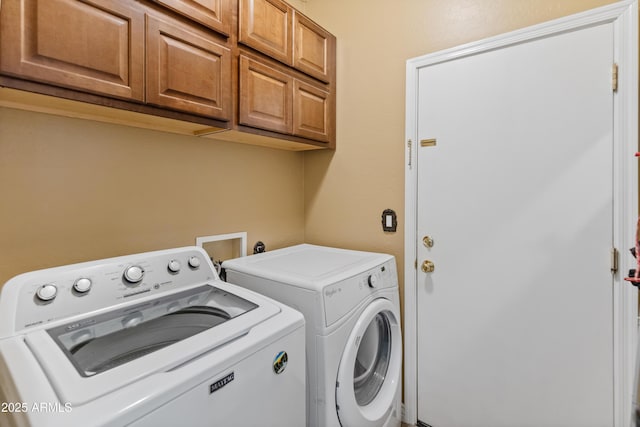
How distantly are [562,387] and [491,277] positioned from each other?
55 centimetres

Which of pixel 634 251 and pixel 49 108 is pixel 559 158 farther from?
pixel 49 108

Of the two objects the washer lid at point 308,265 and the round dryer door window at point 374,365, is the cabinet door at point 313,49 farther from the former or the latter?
the round dryer door window at point 374,365

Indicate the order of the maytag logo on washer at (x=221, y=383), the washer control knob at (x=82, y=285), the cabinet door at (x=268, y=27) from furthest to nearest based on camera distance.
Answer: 1. the cabinet door at (x=268, y=27)
2. the washer control knob at (x=82, y=285)
3. the maytag logo on washer at (x=221, y=383)

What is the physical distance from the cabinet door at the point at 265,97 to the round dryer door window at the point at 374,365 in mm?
1059

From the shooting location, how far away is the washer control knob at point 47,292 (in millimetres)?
950

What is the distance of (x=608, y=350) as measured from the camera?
130 centimetres

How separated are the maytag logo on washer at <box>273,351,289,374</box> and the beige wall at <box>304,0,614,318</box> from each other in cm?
111

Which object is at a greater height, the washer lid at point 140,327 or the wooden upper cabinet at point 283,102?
the wooden upper cabinet at point 283,102

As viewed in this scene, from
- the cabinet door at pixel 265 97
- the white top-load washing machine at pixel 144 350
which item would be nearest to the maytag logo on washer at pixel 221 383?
the white top-load washing machine at pixel 144 350

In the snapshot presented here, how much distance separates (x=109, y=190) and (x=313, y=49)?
4.51 feet

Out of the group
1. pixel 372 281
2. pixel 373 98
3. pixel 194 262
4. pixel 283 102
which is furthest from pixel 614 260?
pixel 194 262

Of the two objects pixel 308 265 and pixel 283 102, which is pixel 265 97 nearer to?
pixel 283 102

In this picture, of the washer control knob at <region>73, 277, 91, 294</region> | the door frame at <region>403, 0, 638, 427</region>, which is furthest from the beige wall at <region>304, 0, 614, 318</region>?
the washer control knob at <region>73, 277, 91, 294</region>

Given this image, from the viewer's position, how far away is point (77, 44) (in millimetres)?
982
